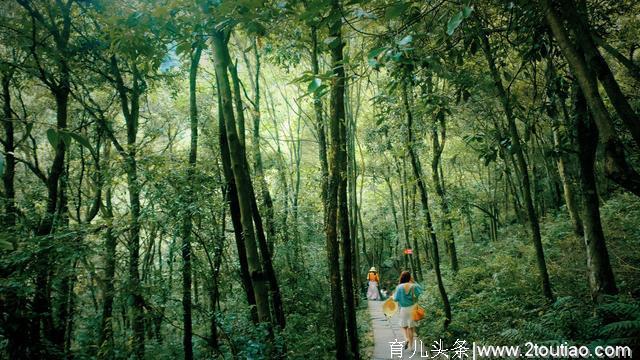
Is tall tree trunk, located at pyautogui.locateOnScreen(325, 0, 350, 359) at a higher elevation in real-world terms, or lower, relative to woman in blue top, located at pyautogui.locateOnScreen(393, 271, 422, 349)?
higher

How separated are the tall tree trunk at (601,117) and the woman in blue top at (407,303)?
6524mm

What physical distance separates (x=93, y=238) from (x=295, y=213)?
770 cm

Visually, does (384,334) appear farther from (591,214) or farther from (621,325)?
(591,214)

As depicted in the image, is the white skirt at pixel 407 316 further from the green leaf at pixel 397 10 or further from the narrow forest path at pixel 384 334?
the green leaf at pixel 397 10

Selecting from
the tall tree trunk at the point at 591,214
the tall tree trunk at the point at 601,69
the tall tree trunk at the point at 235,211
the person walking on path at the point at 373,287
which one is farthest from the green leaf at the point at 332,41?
the person walking on path at the point at 373,287

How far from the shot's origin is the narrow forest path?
25.5ft

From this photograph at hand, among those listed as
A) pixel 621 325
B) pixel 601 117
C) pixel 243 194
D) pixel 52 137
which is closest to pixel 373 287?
pixel 243 194

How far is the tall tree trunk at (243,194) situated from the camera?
5.12 metres

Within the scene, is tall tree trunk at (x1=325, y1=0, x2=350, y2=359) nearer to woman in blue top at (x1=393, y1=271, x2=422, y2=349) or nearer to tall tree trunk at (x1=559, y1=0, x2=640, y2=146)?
woman in blue top at (x1=393, y1=271, x2=422, y2=349)

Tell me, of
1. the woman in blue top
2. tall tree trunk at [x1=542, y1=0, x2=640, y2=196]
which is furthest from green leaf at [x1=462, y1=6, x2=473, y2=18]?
the woman in blue top

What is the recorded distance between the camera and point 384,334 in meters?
9.66

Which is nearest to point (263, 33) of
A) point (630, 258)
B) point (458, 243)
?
point (630, 258)

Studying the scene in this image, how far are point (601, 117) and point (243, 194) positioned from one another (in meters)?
4.31

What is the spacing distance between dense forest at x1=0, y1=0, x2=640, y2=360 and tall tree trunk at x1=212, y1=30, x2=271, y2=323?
0.03m
